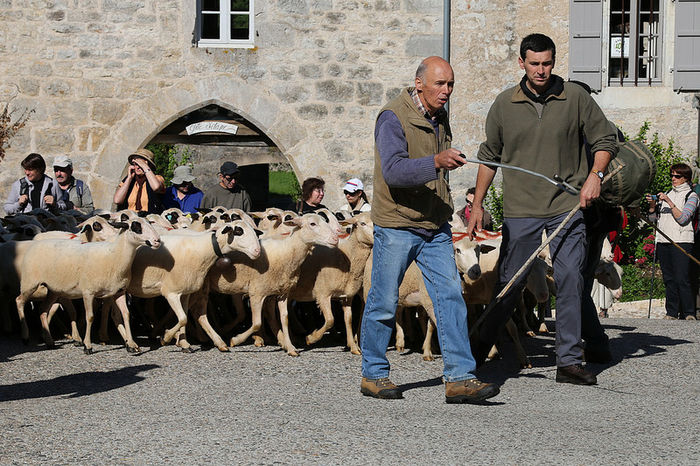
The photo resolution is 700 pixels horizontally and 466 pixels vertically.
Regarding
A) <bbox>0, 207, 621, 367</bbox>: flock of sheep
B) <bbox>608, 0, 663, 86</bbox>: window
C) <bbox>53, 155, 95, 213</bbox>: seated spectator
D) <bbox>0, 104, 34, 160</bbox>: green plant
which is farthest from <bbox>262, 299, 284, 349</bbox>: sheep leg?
<bbox>608, 0, 663, 86</bbox>: window

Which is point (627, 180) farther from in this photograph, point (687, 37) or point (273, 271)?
point (687, 37)

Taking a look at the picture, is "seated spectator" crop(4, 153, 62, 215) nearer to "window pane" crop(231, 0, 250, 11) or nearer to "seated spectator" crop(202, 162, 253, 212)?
"seated spectator" crop(202, 162, 253, 212)

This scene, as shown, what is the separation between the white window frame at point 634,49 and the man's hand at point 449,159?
11460 millimetres

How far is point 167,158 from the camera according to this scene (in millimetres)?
25562

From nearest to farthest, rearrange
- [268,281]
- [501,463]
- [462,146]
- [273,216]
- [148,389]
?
[501,463] → [148,389] → [268,281] → [273,216] → [462,146]

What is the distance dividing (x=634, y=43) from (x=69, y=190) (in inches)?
363

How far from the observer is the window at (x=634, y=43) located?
56.6ft

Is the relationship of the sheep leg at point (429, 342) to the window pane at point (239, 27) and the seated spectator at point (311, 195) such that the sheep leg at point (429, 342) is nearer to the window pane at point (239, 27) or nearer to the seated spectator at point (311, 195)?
the seated spectator at point (311, 195)

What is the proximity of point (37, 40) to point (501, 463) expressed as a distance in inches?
464

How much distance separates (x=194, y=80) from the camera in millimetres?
15570

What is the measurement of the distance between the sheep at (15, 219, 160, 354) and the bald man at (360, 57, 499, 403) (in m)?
2.73

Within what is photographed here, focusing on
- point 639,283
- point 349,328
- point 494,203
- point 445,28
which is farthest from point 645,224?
point 349,328

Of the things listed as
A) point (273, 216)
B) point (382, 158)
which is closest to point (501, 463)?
point (382, 158)

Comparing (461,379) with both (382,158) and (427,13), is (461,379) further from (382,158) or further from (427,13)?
(427,13)
